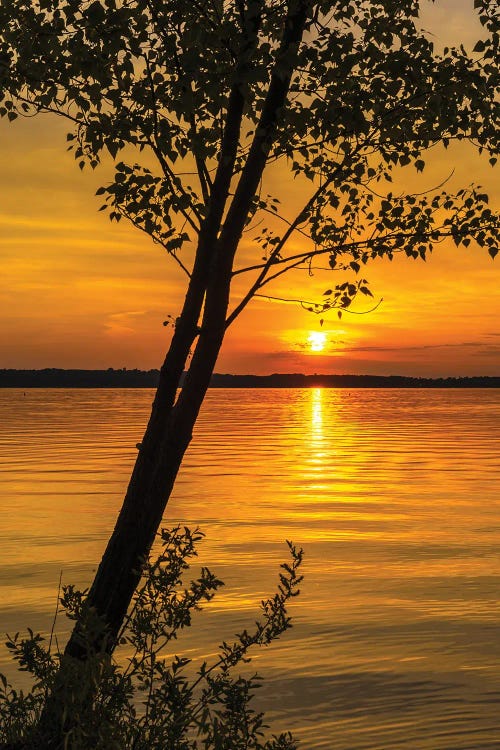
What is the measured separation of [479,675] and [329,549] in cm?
1090

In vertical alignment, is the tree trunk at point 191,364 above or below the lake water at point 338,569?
above

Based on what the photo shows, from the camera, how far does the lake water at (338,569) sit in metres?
13.9

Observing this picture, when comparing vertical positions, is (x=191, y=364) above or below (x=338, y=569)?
above

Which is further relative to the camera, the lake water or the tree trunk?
the lake water

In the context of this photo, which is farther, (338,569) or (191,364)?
(338,569)

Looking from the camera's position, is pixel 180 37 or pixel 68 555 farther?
pixel 68 555

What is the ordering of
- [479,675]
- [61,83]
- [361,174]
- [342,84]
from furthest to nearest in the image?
[479,675] → [361,174] → [61,83] → [342,84]

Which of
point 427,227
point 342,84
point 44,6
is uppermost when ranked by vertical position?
point 44,6

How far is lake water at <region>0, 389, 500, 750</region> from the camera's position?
13898 mm

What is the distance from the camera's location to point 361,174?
12273 mm

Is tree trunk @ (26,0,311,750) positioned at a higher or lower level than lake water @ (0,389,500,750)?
higher

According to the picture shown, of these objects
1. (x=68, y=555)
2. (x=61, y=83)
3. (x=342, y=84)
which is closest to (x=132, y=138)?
(x=61, y=83)

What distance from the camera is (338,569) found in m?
23.1

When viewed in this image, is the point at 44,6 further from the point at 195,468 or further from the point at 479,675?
the point at 195,468
